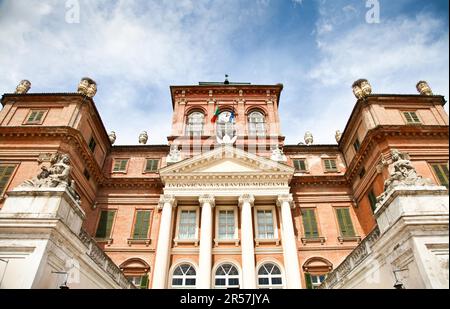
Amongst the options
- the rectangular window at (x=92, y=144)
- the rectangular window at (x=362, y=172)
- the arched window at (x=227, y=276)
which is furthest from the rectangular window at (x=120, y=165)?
the rectangular window at (x=362, y=172)

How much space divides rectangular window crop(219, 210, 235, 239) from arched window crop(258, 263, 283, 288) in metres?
2.96

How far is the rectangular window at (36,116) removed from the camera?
68.4 ft

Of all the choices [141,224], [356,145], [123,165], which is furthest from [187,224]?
[356,145]

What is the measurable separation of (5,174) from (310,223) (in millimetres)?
20128

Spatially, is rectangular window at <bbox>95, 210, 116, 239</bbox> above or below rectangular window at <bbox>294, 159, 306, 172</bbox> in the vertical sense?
below

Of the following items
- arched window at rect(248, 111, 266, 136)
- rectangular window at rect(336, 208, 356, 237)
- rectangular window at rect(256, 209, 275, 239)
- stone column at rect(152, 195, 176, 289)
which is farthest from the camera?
arched window at rect(248, 111, 266, 136)

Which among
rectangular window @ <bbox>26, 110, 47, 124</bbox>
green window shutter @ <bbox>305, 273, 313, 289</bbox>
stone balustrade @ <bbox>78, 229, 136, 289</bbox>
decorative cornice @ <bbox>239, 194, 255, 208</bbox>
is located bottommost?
stone balustrade @ <bbox>78, 229, 136, 289</bbox>

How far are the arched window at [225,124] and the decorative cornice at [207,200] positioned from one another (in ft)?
23.2

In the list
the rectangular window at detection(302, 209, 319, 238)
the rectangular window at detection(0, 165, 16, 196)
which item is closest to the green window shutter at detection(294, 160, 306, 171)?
the rectangular window at detection(302, 209, 319, 238)

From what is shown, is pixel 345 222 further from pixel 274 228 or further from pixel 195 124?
pixel 195 124

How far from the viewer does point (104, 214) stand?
22562 mm

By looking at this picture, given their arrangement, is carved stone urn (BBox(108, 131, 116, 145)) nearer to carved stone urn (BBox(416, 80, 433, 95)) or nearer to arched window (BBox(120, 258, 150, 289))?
arched window (BBox(120, 258, 150, 289))

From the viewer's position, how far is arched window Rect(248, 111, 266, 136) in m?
27.8
